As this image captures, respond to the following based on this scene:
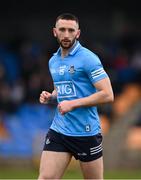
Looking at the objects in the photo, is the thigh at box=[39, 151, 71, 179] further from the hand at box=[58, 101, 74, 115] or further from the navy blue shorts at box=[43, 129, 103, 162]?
the hand at box=[58, 101, 74, 115]

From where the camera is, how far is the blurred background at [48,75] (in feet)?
51.9

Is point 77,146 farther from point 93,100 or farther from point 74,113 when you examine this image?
point 93,100

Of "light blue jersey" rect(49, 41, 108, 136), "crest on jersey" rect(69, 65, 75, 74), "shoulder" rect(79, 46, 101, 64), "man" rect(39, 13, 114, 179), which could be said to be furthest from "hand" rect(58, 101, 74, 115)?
"shoulder" rect(79, 46, 101, 64)

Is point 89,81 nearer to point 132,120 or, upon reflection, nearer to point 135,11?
point 132,120

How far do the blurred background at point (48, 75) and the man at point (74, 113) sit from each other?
18.4 feet

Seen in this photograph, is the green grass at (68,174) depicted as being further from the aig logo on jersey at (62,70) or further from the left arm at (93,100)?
the left arm at (93,100)

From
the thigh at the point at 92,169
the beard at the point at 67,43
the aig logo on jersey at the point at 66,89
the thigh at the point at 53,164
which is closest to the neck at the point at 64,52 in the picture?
the beard at the point at 67,43

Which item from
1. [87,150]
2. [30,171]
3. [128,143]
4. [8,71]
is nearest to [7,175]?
[30,171]

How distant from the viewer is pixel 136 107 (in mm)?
16875

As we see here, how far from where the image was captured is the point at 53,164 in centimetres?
875

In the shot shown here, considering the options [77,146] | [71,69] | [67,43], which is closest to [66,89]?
[71,69]

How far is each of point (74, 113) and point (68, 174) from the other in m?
6.33

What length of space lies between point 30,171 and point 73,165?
2.60ft

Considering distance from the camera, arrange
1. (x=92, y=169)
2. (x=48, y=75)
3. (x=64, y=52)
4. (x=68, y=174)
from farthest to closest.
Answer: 1. (x=48, y=75)
2. (x=68, y=174)
3. (x=64, y=52)
4. (x=92, y=169)
